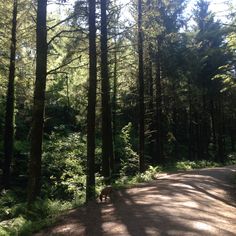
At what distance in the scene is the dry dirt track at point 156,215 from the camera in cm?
856

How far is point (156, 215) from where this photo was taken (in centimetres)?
974

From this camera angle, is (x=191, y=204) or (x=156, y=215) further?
(x=191, y=204)

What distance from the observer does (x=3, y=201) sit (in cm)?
1644

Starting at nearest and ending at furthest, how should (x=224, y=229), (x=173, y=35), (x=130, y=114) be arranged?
(x=224, y=229), (x=173, y=35), (x=130, y=114)

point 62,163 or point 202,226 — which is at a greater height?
point 62,163

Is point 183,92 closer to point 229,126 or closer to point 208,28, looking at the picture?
point 208,28

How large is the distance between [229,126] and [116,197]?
41.9 m

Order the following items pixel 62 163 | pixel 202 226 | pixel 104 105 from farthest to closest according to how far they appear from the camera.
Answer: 1. pixel 62 163
2. pixel 104 105
3. pixel 202 226

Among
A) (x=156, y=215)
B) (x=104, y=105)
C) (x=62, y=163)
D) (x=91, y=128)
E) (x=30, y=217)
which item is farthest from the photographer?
(x=62, y=163)

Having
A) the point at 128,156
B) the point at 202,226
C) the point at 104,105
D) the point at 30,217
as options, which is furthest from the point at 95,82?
the point at 128,156

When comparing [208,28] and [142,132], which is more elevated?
[208,28]

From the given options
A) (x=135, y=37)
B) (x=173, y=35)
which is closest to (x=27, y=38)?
(x=135, y=37)

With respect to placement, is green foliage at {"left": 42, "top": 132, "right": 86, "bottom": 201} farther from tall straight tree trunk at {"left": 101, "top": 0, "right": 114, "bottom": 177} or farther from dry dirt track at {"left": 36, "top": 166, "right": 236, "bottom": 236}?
dry dirt track at {"left": 36, "top": 166, "right": 236, "bottom": 236}

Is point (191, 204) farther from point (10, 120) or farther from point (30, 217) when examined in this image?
point (10, 120)
